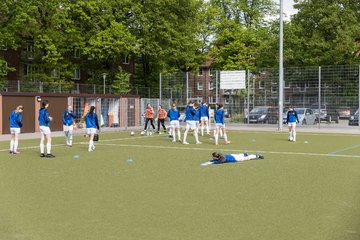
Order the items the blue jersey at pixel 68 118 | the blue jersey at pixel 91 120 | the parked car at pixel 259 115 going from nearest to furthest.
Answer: the blue jersey at pixel 91 120
the blue jersey at pixel 68 118
the parked car at pixel 259 115

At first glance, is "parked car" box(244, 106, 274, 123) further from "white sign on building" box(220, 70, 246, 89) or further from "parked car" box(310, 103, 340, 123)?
"parked car" box(310, 103, 340, 123)

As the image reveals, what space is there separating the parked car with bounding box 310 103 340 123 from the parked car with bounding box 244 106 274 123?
137 inches

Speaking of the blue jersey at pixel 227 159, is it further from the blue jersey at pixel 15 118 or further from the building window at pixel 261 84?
the building window at pixel 261 84

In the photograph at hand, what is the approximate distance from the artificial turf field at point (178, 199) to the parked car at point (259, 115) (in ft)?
69.7

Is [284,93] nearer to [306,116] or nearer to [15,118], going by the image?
[306,116]

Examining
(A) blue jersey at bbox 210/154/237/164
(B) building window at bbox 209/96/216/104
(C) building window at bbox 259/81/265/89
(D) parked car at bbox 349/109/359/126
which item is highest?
(C) building window at bbox 259/81/265/89

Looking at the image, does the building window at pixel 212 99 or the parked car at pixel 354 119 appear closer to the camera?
the parked car at pixel 354 119

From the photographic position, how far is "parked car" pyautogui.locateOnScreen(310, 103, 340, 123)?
33844 millimetres

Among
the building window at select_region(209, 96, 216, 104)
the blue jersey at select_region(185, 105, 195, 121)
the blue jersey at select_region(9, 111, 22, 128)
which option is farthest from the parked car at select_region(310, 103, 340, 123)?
the blue jersey at select_region(9, 111, 22, 128)

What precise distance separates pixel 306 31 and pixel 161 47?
1587 centimetres

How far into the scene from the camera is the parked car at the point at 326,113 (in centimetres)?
3384

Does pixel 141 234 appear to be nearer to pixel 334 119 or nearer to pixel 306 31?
pixel 334 119

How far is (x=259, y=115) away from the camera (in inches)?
1420

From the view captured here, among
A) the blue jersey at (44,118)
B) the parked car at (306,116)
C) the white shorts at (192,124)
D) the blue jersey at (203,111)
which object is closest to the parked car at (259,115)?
the parked car at (306,116)
